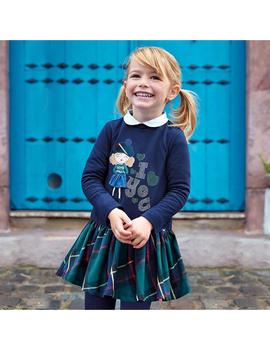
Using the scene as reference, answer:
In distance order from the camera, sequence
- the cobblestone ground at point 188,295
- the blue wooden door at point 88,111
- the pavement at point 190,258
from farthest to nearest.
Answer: the blue wooden door at point 88,111, the pavement at point 190,258, the cobblestone ground at point 188,295

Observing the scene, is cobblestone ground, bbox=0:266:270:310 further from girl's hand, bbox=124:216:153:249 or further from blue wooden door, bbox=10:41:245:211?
girl's hand, bbox=124:216:153:249

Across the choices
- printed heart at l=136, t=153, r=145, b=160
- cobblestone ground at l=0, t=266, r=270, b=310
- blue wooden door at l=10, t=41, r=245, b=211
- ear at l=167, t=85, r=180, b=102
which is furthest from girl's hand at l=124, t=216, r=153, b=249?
blue wooden door at l=10, t=41, r=245, b=211

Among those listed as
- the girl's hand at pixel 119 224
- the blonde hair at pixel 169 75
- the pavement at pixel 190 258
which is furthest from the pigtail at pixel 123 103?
the pavement at pixel 190 258

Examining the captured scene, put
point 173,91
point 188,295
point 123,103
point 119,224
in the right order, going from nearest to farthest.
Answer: point 119,224, point 173,91, point 123,103, point 188,295

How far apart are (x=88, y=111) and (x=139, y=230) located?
265cm

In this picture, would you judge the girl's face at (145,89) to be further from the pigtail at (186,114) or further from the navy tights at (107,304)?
the navy tights at (107,304)

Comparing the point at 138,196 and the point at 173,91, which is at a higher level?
the point at 173,91

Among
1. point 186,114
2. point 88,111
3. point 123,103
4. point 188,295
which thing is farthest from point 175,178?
point 88,111

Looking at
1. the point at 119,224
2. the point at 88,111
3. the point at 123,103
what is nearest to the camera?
the point at 119,224

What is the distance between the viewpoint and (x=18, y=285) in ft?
10.9

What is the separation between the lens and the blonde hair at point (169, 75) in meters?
1.71

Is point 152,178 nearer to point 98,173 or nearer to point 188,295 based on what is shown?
point 98,173

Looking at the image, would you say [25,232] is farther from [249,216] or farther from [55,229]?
[249,216]

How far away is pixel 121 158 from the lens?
175 cm
